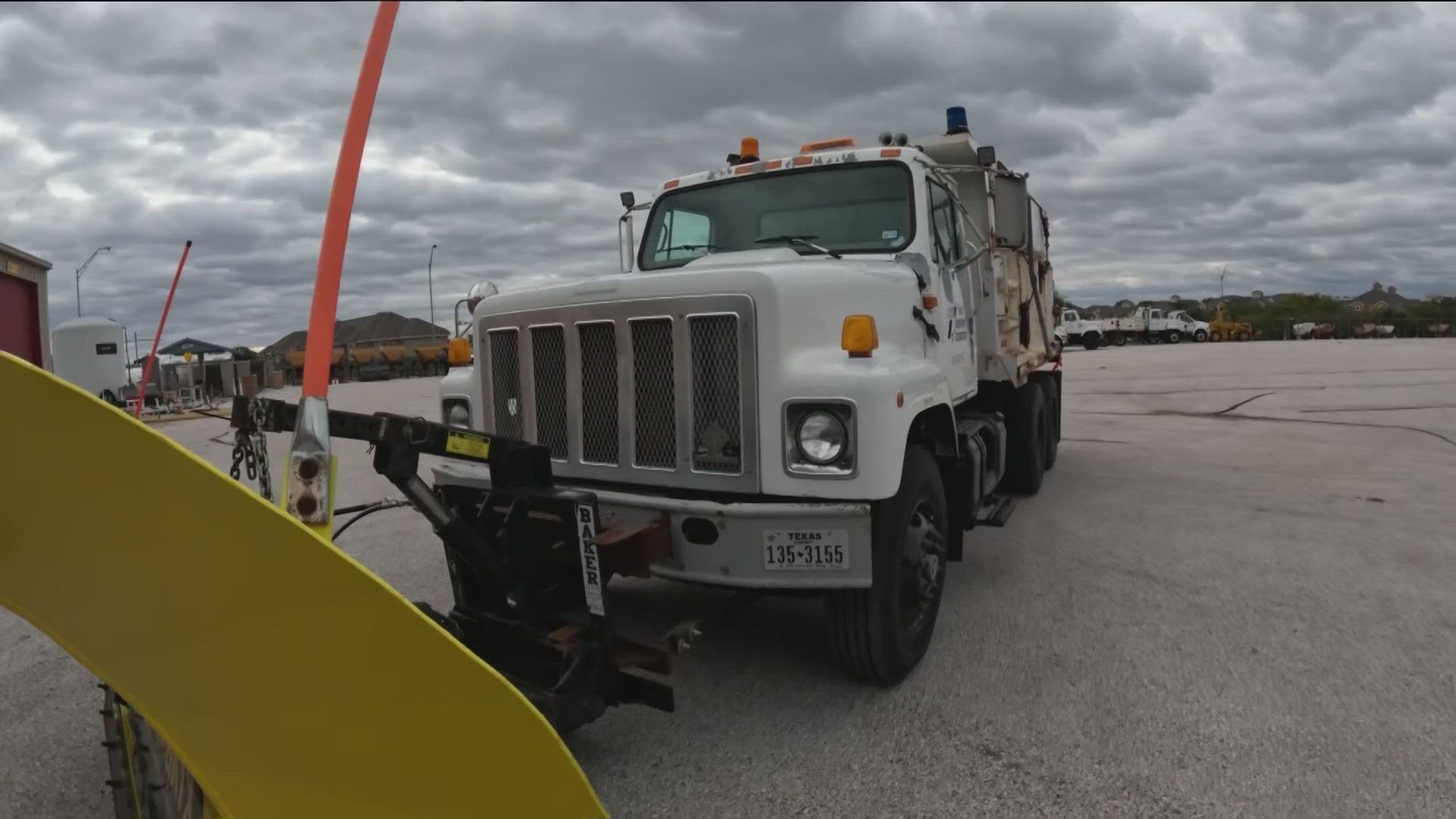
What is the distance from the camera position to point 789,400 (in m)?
3.43

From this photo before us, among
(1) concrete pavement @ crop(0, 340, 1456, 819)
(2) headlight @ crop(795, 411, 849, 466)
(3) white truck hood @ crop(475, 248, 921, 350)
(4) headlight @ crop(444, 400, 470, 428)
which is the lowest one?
(1) concrete pavement @ crop(0, 340, 1456, 819)

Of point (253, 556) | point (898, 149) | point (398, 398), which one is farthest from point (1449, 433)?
point (398, 398)

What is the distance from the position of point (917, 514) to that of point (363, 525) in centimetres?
513

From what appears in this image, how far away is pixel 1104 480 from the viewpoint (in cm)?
870

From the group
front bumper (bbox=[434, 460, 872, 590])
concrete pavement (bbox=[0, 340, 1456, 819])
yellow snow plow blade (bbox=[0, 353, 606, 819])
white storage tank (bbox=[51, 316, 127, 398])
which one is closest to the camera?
yellow snow plow blade (bbox=[0, 353, 606, 819])

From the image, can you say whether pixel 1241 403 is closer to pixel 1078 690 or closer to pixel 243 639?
pixel 1078 690

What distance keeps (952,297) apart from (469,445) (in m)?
3.02

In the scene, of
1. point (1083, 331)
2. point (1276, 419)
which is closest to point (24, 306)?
point (1276, 419)

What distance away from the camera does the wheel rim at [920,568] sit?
388cm

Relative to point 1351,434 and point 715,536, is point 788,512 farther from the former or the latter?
point 1351,434

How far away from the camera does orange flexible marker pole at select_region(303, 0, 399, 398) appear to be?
73.2 inches

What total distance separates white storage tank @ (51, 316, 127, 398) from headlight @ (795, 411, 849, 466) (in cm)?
2328

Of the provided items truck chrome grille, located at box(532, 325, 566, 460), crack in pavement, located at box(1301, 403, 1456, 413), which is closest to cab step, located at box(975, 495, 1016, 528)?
truck chrome grille, located at box(532, 325, 566, 460)

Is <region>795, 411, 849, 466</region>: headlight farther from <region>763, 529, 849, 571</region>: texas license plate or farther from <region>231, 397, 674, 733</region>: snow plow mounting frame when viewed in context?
<region>231, 397, 674, 733</region>: snow plow mounting frame
